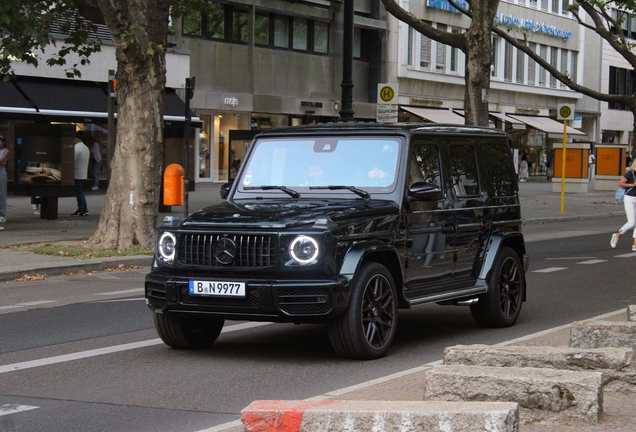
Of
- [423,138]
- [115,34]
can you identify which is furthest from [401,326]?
[115,34]

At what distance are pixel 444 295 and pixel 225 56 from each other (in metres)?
34.9

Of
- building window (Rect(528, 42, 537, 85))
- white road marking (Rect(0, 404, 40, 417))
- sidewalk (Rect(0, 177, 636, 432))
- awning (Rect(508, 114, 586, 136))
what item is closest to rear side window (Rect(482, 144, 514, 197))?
sidewalk (Rect(0, 177, 636, 432))

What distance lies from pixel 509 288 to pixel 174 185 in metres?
11.1

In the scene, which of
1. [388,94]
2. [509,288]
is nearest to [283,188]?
[509,288]

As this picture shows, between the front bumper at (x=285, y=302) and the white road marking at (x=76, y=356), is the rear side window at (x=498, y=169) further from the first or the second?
the front bumper at (x=285, y=302)

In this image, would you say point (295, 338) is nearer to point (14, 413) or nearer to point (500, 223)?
point (500, 223)

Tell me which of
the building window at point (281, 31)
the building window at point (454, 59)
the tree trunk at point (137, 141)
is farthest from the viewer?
the building window at point (454, 59)

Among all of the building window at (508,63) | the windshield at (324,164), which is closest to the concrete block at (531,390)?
the windshield at (324,164)

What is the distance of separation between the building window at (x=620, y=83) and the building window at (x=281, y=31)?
1291 inches

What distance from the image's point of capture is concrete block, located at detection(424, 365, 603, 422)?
573 centimetres

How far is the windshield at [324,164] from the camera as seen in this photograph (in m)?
9.43

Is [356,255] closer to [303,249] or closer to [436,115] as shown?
[303,249]

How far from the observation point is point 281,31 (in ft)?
152

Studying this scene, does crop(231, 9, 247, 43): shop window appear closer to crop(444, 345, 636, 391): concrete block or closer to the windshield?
the windshield
